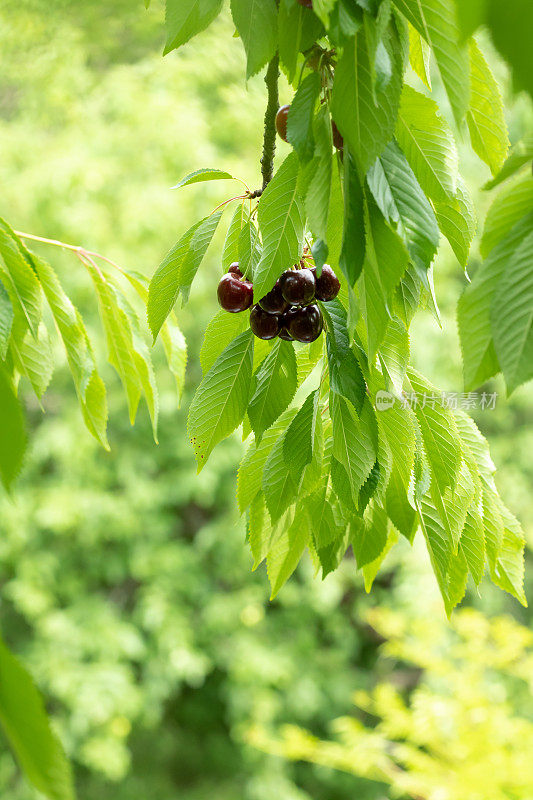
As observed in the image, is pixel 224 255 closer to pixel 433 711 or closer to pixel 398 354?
pixel 398 354

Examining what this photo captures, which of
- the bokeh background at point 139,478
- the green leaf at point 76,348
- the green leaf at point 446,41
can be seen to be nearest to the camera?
the green leaf at point 446,41

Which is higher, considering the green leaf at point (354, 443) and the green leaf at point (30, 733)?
the green leaf at point (30, 733)

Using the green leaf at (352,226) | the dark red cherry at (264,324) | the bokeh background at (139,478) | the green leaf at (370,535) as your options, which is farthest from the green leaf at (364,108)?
the bokeh background at (139,478)

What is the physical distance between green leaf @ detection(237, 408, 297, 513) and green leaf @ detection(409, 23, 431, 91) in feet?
0.69

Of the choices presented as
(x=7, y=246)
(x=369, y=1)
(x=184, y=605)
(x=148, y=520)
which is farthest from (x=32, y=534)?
(x=369, y=1)

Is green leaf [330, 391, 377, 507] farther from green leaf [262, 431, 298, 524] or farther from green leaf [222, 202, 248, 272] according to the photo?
green leaf [222, 202, 248, 272]

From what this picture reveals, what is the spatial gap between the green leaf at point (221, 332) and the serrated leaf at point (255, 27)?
6.1 inches

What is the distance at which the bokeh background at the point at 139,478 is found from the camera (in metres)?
3.24

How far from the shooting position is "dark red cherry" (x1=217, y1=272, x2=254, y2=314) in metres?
0.46

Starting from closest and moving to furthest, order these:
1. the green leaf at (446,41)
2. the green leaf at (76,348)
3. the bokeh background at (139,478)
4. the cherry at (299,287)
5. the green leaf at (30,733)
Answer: the green leaf at (30,733) < the green leaf at (446,41) < the cherry at (299,287) < the green leaf at (76,348) < the bokeh background at (139,478)

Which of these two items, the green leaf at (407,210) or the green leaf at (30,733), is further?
the green leaf at (407,210)

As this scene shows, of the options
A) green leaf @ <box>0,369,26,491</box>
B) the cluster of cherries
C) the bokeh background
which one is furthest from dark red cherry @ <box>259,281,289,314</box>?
the bokeh background

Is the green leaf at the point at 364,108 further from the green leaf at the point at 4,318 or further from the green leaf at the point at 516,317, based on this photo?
the green leaf at the point at 4,318

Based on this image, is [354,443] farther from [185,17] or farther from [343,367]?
[185,17]
